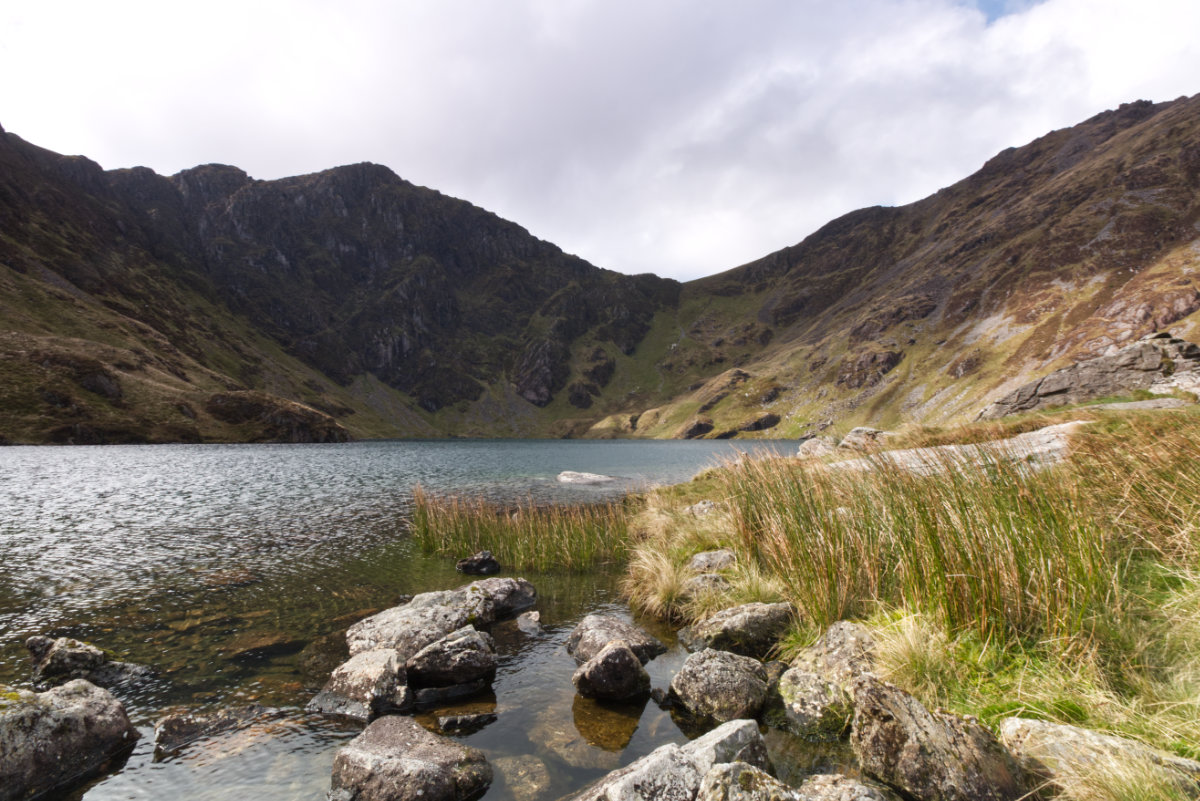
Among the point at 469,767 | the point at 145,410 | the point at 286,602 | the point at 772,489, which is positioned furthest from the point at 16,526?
the point at 145,410

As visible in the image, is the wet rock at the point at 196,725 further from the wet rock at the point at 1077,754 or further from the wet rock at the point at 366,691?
the wet rock at the point at 1077,754

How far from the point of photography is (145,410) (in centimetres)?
10706

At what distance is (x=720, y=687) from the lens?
7.70m

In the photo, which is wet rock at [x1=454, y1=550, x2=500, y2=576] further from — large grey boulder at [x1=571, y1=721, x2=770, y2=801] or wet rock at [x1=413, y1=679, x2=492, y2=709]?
large grey boulder at [x1=571, y1=721, x2=770, y2=801]

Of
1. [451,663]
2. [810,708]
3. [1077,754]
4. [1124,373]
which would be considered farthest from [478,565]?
[1124,373]

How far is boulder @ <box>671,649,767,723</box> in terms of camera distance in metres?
7.49

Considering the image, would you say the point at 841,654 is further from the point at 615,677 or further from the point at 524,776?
the point at 524,776

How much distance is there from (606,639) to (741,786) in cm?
644

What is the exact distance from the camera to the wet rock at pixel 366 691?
859 cm

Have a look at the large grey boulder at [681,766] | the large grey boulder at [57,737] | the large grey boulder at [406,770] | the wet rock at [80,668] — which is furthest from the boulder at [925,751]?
the wet rock at [80,668]

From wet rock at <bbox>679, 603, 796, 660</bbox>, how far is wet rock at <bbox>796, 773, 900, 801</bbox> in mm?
4712

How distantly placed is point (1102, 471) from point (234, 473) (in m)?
63.7

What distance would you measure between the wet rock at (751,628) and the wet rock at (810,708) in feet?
5.39

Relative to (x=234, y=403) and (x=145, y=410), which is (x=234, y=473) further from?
(x=234, y=403)
